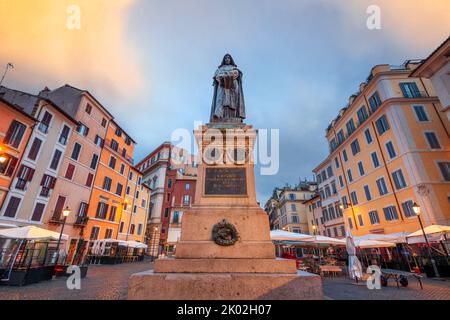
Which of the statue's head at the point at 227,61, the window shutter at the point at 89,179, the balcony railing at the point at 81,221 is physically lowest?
the balcony railing at the point at 81,221

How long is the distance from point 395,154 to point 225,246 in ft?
79.8

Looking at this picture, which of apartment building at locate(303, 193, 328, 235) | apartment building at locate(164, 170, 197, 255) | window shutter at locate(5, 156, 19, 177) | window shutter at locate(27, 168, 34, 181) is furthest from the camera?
apartment building at locate(164, 170, 197, 255)

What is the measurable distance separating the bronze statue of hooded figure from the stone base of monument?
542cm

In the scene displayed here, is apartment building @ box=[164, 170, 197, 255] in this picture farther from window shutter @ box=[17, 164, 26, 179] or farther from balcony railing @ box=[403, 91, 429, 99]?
balcony railing @ box=[403, 91, 429, 99]

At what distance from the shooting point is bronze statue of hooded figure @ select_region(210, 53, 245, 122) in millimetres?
8112

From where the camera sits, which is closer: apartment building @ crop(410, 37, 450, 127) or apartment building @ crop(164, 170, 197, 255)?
apartment building @ crop(410, 37, 450, 127)

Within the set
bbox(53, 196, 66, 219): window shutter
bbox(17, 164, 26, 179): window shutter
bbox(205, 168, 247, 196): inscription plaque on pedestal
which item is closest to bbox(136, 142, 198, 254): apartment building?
bbox(53, 196, 66, 219): window shutter

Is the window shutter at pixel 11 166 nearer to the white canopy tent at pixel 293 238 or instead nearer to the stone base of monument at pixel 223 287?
the stone base of monument at pixel 223 287

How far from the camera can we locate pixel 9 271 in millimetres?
9789

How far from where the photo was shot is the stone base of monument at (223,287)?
416cm

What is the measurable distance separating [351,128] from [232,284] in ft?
103

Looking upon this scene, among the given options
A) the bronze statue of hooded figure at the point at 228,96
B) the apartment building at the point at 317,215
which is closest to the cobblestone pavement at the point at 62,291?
the bronze statue of hooded figure at the point at 228,96

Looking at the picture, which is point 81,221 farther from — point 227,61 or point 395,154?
point 395,154

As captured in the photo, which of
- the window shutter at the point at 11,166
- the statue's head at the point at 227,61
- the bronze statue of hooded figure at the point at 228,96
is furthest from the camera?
the window shutter at the point at 11,166
